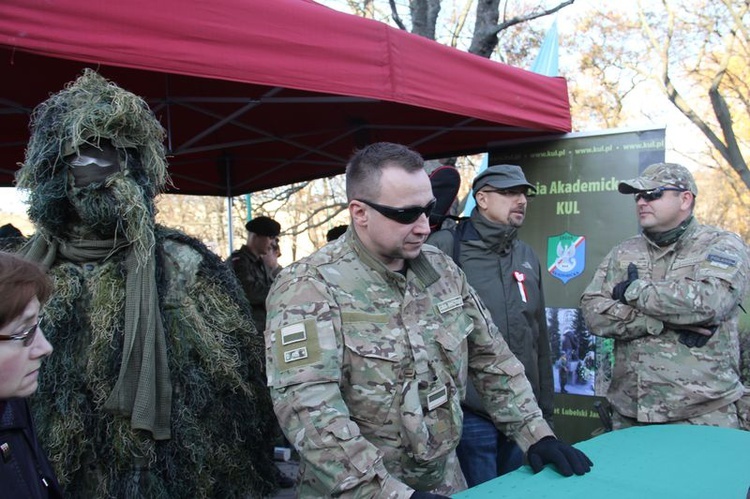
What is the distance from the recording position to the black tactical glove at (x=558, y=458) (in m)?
1.98

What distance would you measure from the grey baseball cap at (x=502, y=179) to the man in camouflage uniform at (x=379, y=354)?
1330 millimetres

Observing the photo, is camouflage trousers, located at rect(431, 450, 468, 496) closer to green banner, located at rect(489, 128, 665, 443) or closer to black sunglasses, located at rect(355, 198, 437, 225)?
black sunglasses, located at rect(355, 198, 437, 225)

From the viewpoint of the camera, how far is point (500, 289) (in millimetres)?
3230


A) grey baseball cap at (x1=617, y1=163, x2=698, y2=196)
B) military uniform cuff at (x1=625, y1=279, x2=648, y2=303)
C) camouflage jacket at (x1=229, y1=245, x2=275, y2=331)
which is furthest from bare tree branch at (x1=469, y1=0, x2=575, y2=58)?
military uniform cuff at (x1=625, y1=279, x2=648, y2=303)

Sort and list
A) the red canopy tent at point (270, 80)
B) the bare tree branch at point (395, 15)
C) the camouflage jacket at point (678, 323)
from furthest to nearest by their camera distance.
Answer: the bare tree branch at point (395, 15)
the camouflage jacket at point (678, 323)
the red canopy tent at point (270, 80)

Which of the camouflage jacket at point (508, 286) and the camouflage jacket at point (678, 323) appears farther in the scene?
the camouflage jacket at point (508, 286)

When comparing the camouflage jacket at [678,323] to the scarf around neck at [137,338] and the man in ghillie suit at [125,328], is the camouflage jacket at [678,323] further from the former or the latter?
the scarf around neck at [137,338]

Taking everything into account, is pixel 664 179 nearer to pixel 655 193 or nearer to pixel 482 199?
pixel 655 193

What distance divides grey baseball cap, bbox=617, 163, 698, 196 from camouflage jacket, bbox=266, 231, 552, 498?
1635 mm

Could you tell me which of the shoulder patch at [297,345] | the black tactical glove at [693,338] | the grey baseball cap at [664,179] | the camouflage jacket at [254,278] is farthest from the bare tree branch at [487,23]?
the shoulder patch at [297,345]

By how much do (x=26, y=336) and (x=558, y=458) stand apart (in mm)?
1539

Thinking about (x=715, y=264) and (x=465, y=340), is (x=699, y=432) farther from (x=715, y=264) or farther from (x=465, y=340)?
(x=465, y=340)

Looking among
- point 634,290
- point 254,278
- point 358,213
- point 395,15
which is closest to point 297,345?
point 358,213

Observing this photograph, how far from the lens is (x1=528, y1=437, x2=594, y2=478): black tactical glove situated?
1.98 meters
